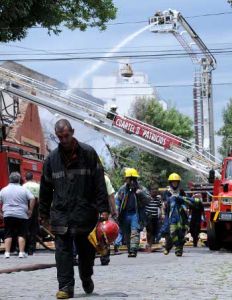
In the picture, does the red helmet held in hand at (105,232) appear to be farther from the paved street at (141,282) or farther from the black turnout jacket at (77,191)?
the paved street at (141,282)

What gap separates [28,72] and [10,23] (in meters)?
Result: 29.1

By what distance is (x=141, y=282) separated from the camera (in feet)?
32.7

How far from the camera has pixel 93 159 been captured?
8531 mm

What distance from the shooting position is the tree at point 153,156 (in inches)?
2010

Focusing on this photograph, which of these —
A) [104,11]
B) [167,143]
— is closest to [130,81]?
[167,143]

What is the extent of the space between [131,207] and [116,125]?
38.9ft

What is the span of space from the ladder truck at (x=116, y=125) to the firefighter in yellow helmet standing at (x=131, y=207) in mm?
10963

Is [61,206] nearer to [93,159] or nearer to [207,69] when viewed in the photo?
[93,159]

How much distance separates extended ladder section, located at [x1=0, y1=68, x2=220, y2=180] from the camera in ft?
90.5

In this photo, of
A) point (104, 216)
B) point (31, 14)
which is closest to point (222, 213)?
point (31, 14)

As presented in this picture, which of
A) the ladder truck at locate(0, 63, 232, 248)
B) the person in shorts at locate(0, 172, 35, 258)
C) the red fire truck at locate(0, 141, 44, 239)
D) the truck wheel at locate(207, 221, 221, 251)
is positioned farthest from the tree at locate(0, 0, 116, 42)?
the ladder truck at locate(0, 63, 232, 248)

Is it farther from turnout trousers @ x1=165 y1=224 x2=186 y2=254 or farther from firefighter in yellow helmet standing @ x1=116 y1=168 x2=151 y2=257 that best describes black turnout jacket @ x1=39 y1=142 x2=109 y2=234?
turnout trousers @ x1=165 y1=224 x2=186 y2=254

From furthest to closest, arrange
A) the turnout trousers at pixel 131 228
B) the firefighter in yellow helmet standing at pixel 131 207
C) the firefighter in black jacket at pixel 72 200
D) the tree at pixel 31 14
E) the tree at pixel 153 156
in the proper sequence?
the tree at pixel 153 156 < the firefighter in yellow helmet standing at pixel 131 207 < the turnout trousers at pixel 131 228 < the tree at pixel 31 14 < the firefighter in black jacket at pixel 72 200

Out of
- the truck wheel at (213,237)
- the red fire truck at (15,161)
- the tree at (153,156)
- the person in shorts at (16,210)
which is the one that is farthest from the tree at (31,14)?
the tree at (153,156)
